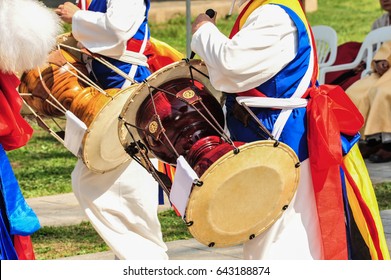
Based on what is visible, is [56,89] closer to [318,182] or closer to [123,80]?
[123,80]

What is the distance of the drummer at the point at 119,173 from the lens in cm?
551

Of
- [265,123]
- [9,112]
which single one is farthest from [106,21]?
[265,123]

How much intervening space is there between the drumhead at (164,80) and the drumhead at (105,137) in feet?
0.94

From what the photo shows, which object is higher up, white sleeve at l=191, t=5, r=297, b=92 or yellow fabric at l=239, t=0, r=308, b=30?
yellow fabric at l=239, t=0, r=308, b=30

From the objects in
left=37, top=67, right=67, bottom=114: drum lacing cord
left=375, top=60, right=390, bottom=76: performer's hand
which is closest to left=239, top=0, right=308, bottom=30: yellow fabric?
left=37, top=67, right=67, bottom=114: drum lacing cord

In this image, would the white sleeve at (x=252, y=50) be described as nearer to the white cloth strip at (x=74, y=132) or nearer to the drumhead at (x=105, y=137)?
the drumhead at (x=105, y=137)

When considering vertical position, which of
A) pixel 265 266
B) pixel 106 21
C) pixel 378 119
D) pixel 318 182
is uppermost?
pixel 106 21

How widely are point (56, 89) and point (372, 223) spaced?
1806 mm

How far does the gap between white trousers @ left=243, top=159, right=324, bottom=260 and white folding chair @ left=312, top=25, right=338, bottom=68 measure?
19.1 ft

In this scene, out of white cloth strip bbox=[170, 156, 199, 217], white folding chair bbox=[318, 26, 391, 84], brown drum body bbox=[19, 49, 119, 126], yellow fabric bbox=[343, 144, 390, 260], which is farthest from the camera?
white folding chair bbox=[318, 26, 391, 84]

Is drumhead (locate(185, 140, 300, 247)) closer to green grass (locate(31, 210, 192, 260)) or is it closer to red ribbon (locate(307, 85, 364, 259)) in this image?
red ribbon (locate(307, 85, 364, 259))

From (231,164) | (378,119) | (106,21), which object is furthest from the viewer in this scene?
(378,119)

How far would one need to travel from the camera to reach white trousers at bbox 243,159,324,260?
4609mm

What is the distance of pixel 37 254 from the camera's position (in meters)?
6.65
